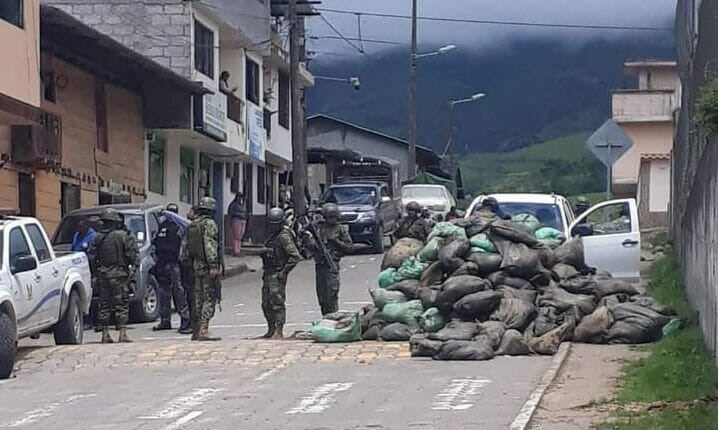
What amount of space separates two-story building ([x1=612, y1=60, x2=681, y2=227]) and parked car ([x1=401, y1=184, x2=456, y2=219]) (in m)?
5.64

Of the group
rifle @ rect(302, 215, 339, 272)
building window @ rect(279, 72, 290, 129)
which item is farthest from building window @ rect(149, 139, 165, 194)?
rifle @ rect(302, 215, 339, 272)

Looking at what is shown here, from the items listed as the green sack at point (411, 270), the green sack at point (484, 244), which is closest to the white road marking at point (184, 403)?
the green sack at point (411, 270)

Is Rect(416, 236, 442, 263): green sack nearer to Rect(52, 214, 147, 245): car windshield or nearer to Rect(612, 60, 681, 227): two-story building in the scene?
Rect(52, 214, 147, 245): car windshield

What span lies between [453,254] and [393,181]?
39.2 m

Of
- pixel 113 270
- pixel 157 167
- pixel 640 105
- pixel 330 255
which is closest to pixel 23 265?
pixel 113 270

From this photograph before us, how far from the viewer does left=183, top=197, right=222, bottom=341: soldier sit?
61.0 ft

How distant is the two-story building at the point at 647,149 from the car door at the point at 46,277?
27648 mm

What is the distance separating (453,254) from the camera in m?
18.5

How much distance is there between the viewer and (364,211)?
39406 mm

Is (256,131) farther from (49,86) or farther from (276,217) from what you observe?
(276,217)

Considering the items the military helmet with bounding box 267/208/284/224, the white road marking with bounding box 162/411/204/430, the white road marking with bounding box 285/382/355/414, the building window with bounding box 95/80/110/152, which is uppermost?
the building window with bounding box 95/80/110/152

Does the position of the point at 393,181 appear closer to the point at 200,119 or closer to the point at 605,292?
the point at 200,119

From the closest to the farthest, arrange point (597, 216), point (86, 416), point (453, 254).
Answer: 1. point (86, 416)
2. point (453, 254)
3. point (597, 216)

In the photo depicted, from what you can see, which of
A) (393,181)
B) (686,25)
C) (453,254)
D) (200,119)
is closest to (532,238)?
(453,254)
